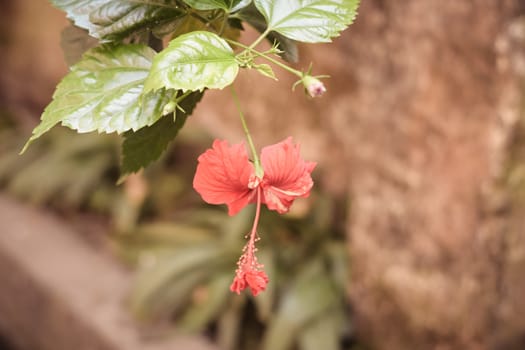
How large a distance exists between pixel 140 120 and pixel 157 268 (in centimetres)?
200

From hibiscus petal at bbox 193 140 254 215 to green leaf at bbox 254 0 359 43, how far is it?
0.10 m

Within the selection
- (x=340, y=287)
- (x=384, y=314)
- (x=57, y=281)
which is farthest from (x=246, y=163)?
(x=57, y=281)

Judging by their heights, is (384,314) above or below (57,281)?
above

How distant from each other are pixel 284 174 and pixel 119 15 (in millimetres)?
173

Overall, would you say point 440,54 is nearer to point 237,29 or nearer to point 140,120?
point 237,29

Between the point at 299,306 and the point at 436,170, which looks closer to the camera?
the point at 436,170

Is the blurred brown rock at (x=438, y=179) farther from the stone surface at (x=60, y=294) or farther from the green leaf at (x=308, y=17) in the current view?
the green leaf at (x=308, y=17)

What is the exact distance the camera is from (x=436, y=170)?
1.86 metres

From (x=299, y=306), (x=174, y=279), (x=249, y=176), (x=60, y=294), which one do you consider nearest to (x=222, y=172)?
(x=249, y=176)

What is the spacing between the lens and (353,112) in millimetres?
2518

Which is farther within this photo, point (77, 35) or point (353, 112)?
point (353, 112)

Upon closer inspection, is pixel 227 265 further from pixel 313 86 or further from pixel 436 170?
pixel 313 86

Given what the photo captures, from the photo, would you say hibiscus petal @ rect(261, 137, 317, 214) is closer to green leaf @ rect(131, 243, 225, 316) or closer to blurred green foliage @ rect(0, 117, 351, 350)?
blurred green foliage @ rect(0, 117, 351, 350)

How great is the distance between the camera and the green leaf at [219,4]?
0.54 metres
